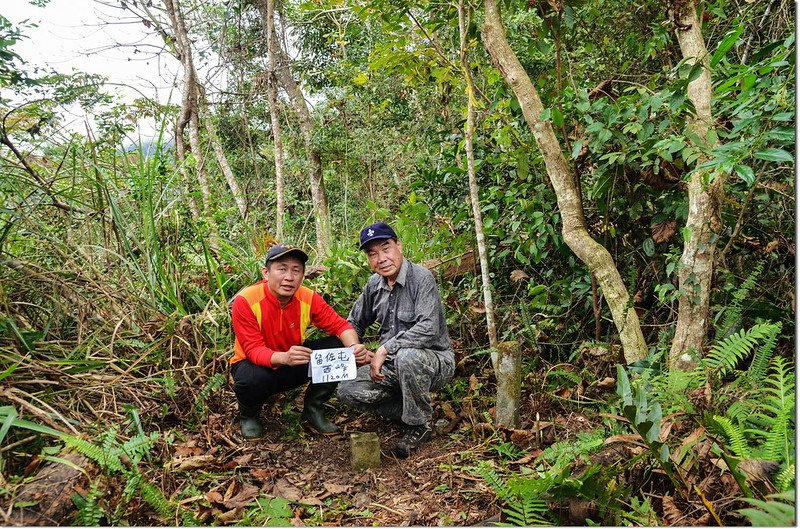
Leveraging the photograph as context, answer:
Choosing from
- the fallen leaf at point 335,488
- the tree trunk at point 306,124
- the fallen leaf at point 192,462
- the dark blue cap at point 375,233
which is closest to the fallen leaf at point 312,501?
the fallen leaf at point 335,488

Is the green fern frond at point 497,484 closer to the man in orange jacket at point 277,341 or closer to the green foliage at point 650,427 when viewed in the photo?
the green foliage at point 650,427

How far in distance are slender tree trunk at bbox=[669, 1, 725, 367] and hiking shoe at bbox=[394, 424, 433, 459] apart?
1622mm

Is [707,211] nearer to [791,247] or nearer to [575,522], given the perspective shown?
[791,247]

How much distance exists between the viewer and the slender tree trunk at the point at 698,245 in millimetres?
2938

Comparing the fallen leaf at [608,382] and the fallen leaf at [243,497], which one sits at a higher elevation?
the fallen leaf at [608,382]

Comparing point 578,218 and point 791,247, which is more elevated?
point 578,218

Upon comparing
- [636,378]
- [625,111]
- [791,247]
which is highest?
[625,111]

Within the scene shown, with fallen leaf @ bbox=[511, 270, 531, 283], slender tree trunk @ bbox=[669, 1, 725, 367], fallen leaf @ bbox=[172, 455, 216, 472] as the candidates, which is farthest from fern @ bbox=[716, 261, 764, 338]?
fallen leaf @ bbox=[172, 455, 216, 472]

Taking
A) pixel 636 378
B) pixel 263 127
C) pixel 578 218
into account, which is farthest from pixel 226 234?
pixel 263 127

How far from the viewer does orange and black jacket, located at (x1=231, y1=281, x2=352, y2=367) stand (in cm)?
347

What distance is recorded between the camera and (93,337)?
3406 mm

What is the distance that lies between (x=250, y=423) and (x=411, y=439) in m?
1.11

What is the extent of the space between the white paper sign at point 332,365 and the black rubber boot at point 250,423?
0.50 m

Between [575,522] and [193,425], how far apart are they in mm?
2411
